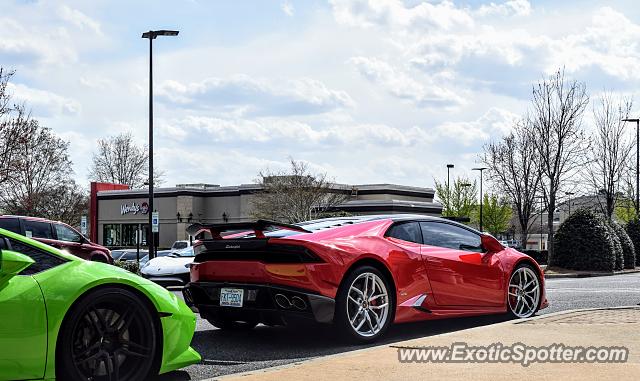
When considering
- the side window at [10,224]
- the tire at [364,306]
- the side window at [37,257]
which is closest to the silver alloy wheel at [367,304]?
the tire at [364,306]

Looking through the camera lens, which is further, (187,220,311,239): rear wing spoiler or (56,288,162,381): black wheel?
(187,220,311,239): rear wing spoiler

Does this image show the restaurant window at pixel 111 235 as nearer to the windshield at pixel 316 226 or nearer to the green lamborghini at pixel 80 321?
the windshield at pixel 316 226

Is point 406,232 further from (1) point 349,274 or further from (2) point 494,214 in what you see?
(2) point 494,214

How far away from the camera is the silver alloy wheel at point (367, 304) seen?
761 cm

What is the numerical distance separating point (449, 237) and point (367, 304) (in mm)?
1711

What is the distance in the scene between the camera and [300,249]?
741cm

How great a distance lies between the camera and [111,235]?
67.1m

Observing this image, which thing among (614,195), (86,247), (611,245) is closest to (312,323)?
(86,247)

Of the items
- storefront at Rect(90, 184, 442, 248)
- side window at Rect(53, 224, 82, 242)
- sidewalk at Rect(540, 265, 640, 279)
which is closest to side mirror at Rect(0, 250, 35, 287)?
side window at Rect(53, 224, 82, 242)

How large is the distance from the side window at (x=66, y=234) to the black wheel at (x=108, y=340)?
15.0 meters

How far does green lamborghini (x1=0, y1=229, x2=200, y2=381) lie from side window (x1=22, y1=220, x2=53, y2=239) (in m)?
14.1

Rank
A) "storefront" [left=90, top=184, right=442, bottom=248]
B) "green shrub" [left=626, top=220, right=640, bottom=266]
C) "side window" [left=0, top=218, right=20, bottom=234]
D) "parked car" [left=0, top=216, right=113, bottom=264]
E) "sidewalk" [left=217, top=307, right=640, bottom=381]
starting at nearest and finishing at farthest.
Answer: "sidewalk" [left=217, top=307, right=640, bottom=381] → "side window" [left=0, top=218, right=20, bottom=234] → "parked car" [left=0, top=216, right=113, bottom=264] → "green shrub" [left=626, top=220, right=640, bottom=266] → "storefront" [left=90, top=184, right=442, bottom=248]

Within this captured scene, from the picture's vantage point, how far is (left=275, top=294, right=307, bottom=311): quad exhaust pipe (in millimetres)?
7292

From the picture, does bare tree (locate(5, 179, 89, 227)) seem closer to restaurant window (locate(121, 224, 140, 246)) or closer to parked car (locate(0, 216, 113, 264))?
restaurant window (locate(121, 224, 140, 246))
